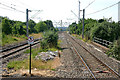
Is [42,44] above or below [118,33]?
below

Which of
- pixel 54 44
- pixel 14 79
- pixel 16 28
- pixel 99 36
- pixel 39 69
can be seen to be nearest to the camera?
pixel 14 79

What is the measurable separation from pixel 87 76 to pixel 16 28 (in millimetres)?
41212

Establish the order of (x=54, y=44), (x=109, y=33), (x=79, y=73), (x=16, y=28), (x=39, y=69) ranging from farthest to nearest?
(x=16, y=28) → (x=109, y=33) → (x=54, y=44) → (x=39, y=69) → (x=79, y=73)

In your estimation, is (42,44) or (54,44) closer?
(42,44)

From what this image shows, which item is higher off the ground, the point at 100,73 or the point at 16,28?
the point at 16,28

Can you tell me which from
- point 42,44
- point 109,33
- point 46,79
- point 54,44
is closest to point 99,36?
point 109,33

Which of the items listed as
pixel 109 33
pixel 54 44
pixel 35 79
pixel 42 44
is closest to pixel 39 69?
pixel 35 79

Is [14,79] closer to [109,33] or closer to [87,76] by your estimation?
[87,76]

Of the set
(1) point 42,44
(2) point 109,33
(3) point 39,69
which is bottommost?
(3) point 39,69

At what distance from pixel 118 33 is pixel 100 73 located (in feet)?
54.3

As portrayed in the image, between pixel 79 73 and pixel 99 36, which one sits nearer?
pixel 79 73

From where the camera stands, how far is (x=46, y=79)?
7.27m

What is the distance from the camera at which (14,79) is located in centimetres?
716

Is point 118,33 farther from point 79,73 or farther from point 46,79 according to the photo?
point 46,79
